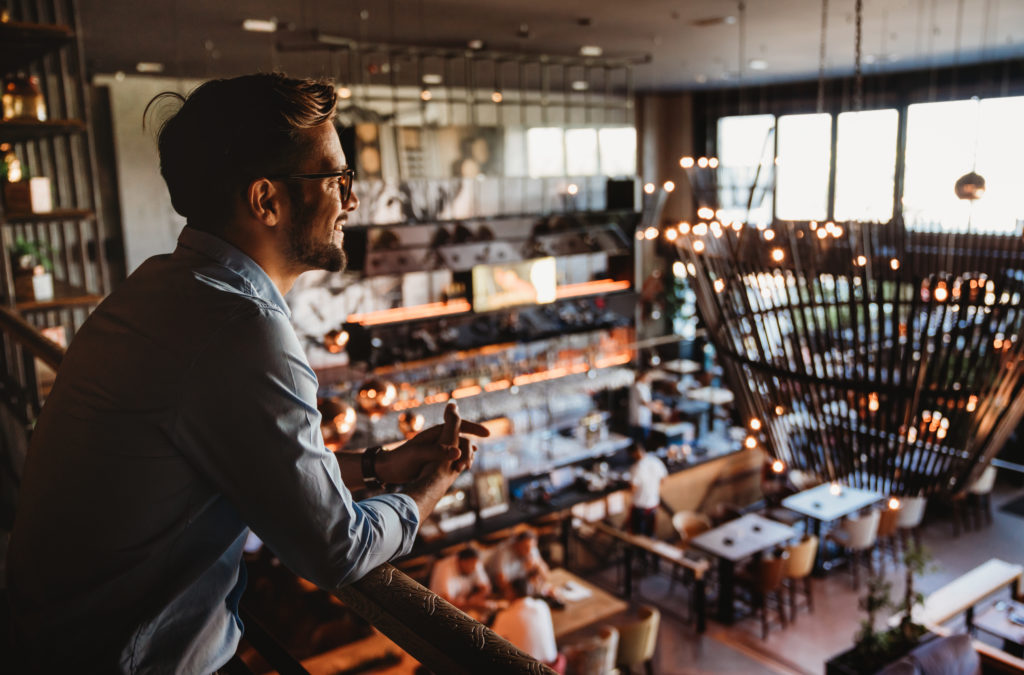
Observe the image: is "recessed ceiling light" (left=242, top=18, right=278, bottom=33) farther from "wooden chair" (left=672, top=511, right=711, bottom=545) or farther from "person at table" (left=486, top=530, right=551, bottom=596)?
"wooden chair" (left=672, top=511, right=711, bottom=545)

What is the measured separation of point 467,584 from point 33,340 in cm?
515

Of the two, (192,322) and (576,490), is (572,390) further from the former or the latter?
(192,322)

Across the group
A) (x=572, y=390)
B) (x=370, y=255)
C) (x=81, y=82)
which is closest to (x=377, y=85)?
(x=370, y=255)

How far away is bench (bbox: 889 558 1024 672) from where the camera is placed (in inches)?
241

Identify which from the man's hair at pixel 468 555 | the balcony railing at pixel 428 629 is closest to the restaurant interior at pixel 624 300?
the balcony railing at pixel 428 629

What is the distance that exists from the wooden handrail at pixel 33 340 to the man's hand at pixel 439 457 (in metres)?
0.84

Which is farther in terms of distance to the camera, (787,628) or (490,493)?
(787,628)

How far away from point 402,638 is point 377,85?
9.14 metres

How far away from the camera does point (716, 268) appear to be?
244 cm

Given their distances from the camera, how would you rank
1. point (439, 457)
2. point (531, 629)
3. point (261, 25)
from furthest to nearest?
point (261, 25)
point (531, 629)
point (439, 457)

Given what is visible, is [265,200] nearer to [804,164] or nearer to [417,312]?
[417,312]

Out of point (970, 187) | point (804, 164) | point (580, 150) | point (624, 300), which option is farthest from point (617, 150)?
point (970, 187)

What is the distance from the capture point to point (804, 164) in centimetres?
1214

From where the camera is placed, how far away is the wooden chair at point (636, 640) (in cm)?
638
